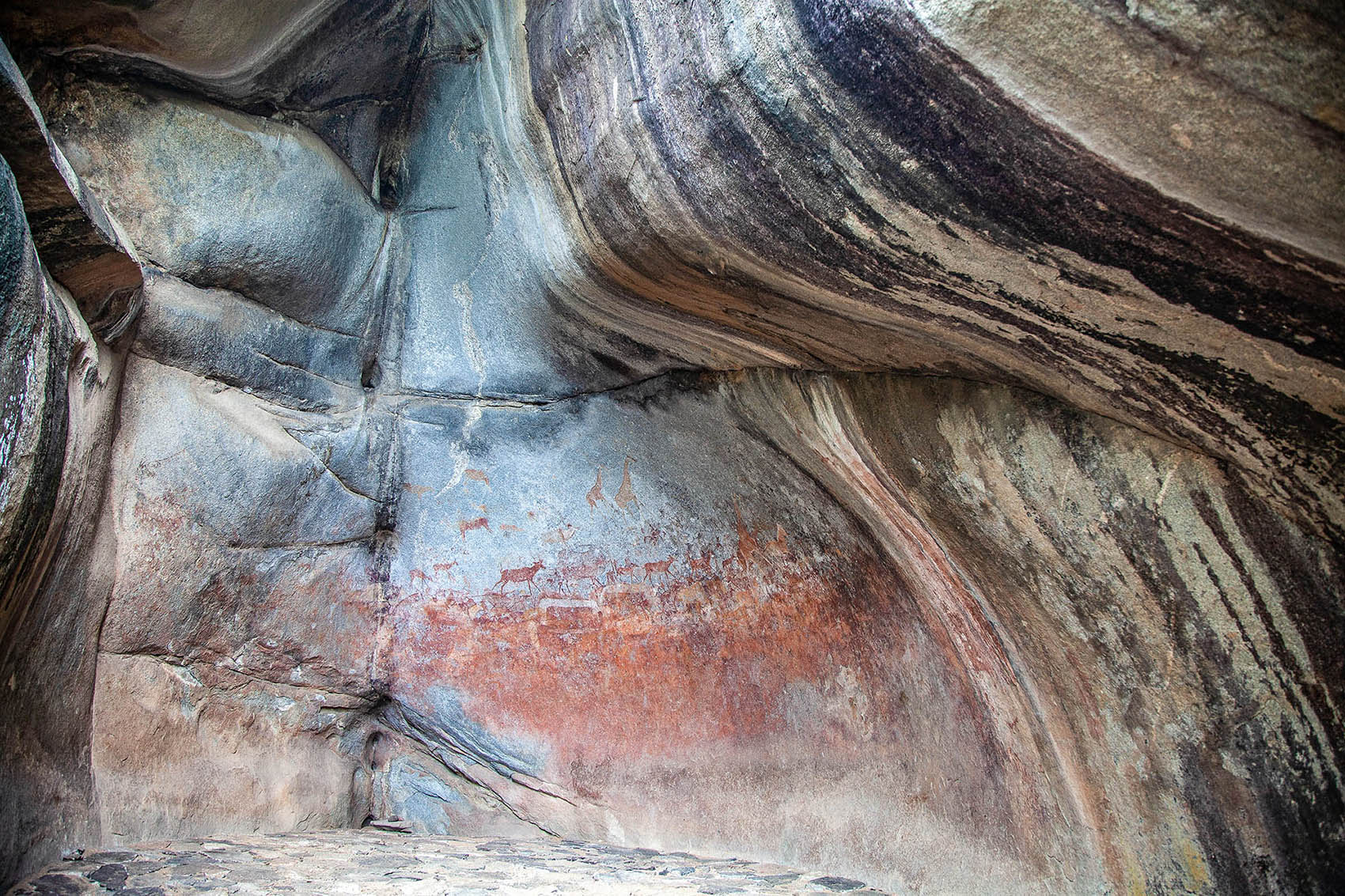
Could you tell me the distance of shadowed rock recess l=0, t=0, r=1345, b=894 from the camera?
136 cm

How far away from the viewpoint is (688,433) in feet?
9.11

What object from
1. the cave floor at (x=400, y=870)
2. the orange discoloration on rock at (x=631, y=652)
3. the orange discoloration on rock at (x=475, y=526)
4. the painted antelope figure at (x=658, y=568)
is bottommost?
the cave floor at (x=400, y=870)

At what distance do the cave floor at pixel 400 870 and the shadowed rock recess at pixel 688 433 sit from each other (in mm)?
80

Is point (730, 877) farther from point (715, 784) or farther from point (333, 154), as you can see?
point (333, 154)

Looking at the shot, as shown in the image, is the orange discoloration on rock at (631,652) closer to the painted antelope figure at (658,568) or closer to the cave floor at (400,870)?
the painted antelope figure at (658,568)

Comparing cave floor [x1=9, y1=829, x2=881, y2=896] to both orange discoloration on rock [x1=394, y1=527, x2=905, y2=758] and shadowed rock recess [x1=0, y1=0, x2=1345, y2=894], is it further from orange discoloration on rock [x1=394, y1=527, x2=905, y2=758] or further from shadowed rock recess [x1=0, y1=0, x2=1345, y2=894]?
orange discoloration on rock [x1=394, y1=527, x2=905, y2=758]

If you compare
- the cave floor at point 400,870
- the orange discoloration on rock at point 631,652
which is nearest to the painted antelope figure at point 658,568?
the orange discoloration on rock at point 631,652

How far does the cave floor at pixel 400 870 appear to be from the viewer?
6.51ft

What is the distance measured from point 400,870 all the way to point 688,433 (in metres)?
1.45

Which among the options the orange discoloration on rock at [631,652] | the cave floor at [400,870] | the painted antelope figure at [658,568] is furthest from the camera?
the painted antelope figure at [658,568]

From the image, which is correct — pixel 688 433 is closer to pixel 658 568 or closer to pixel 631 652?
pixel 658 568

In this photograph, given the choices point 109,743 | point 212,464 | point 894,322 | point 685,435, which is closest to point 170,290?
point 212,464

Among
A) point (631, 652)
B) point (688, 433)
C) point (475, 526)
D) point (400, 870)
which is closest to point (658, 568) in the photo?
point (631, 652)

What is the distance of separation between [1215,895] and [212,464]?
2659 millimetres
